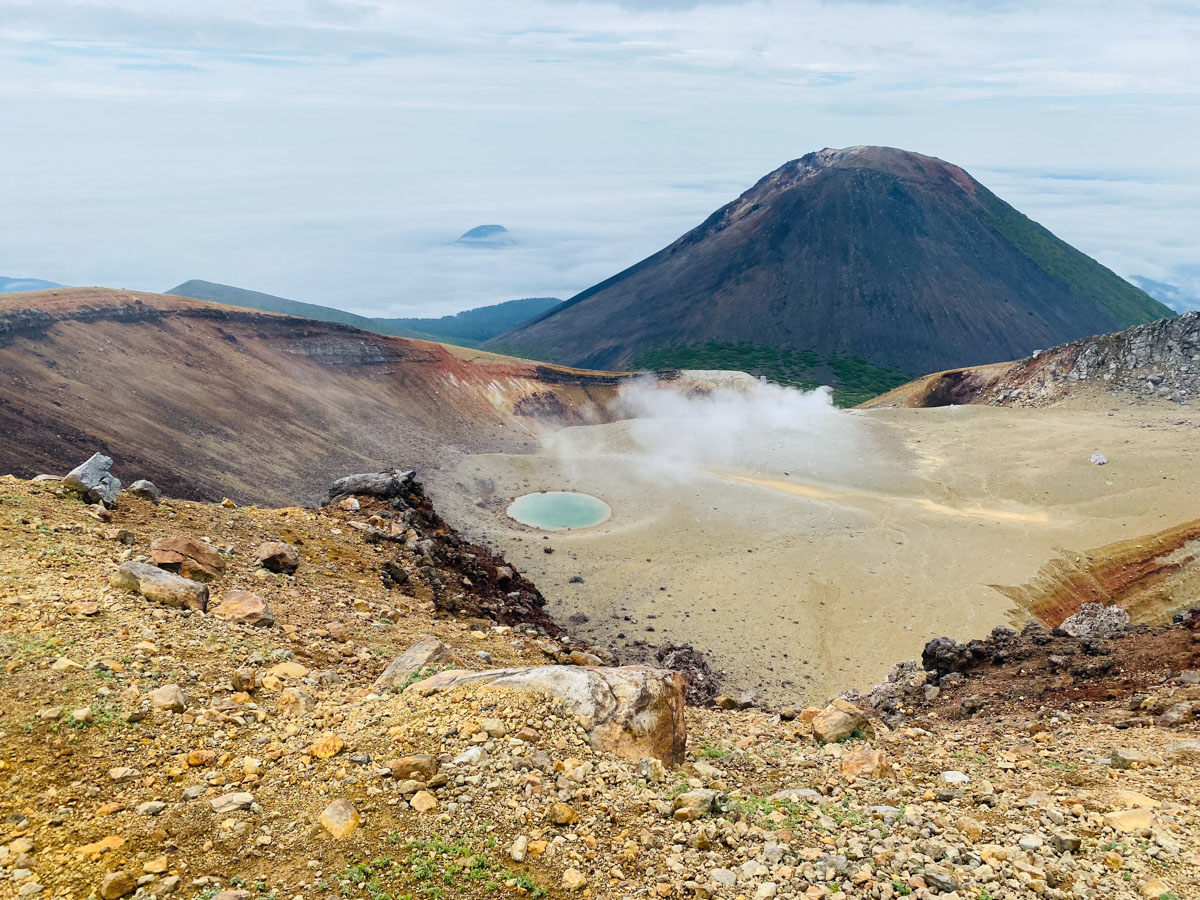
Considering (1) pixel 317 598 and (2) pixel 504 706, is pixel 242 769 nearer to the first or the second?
(2) pixel 504 706

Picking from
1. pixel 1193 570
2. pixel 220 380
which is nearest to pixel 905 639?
pixel 1193 570

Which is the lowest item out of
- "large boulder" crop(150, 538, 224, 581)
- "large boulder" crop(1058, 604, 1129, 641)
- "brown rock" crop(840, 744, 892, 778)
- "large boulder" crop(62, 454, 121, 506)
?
"large boulder" crop(1058, 604, 1129, 641)

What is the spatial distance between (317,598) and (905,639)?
23.0m

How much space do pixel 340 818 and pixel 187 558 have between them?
269 inches

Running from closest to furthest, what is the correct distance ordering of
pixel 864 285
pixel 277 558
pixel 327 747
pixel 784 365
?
pixel 327 747 → pixel 277 558 → pixel 784 365 → pixel 864 285

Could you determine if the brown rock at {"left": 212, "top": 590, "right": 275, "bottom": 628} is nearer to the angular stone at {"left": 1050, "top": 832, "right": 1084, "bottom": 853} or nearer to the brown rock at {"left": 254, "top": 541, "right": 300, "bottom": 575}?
the brown rock at {"left": 254, "top": 541, "right": 300, "bottom": 575}

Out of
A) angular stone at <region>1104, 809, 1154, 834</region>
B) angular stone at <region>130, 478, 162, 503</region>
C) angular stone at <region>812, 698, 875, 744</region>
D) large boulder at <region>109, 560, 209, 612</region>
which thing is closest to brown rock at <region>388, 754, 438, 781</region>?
large boulder at <region>109, 560, 209, 612</region>

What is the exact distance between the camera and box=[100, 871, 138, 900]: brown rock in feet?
17.5

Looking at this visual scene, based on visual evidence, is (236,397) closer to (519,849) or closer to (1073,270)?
(519,849)

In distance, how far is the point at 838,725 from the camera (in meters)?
10.7

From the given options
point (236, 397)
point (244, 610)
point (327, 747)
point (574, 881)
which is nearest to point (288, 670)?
point (244, 610)

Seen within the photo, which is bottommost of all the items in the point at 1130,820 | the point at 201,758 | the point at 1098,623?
the point at 1098,623

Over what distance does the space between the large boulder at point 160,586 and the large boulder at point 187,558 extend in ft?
2.29

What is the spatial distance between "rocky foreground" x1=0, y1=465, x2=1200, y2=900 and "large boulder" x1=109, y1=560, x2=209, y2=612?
1.4 inches
